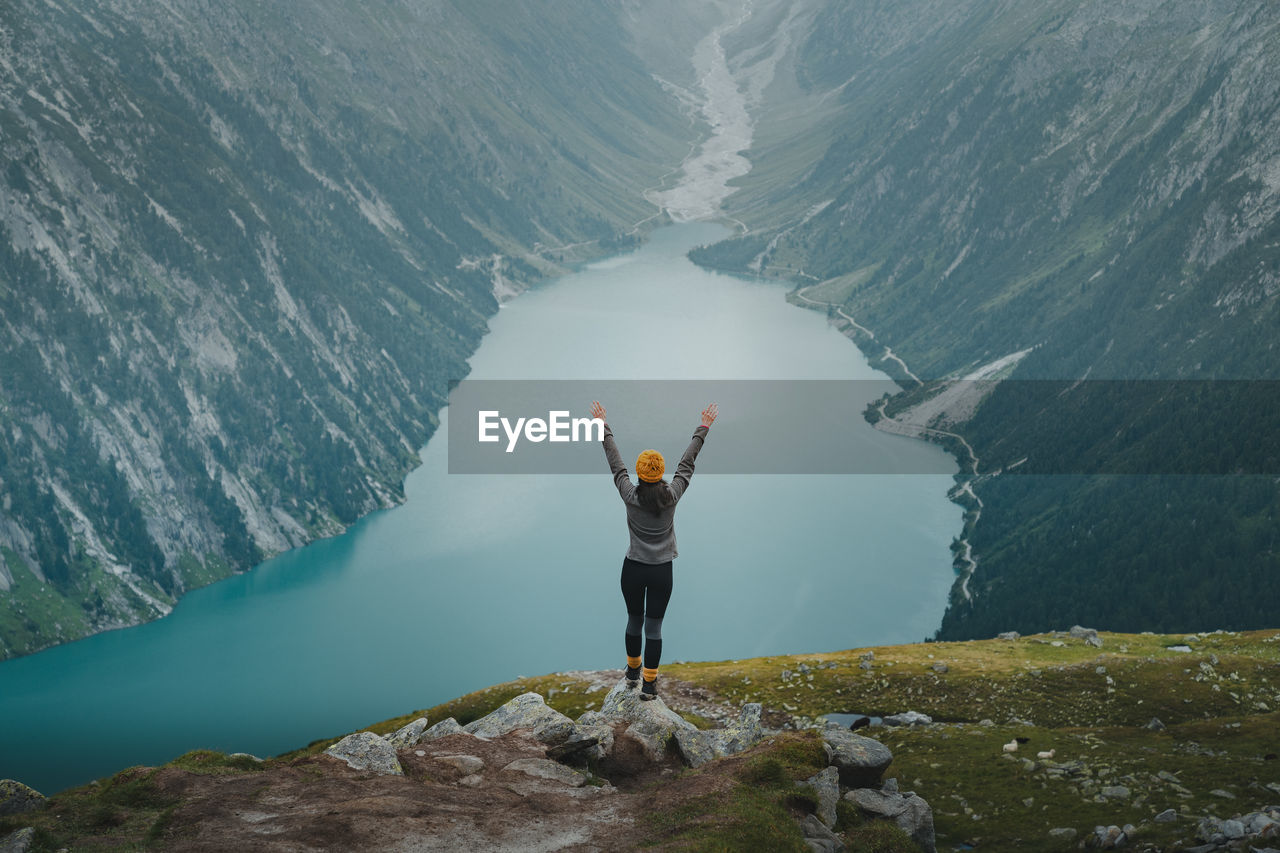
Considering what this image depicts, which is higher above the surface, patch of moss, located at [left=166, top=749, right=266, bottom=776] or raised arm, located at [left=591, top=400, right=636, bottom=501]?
raised arm, located at [left=591, top=400, right=636, bottom=501]

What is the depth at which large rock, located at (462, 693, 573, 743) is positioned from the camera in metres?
39.1

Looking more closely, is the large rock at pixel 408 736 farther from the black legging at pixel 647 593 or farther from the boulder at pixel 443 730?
the black legging at pixel 647 593

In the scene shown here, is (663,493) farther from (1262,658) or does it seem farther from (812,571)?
(812,571)

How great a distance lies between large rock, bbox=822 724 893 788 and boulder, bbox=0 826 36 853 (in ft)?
75.6

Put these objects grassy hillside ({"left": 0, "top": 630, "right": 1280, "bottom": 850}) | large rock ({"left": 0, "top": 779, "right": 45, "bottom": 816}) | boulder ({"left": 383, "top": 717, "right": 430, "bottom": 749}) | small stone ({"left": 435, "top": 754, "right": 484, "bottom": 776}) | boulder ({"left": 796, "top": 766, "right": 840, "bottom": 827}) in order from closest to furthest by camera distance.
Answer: grassy hillside ({"left": 0, "top": 630, "right": 1280, "bottom": 850}) → boulder ({"left": 796, "top": 766, "right": 840, "bottom": 827}) → large rock ({"left": 0, "top": 779, "right": 45, "bottom": 816}) → small stone ({"left": 435, "top": 754, "right": 484, "bottom": 776}) → boulder ({"left": 383, "top": 717, "right": 430, "bottom": 749})

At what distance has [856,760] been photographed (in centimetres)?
3759

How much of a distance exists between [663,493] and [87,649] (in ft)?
534

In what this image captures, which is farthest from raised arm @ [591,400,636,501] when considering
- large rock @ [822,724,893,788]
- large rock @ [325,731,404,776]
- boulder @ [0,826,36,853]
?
boulder @ [0,826,36,853]

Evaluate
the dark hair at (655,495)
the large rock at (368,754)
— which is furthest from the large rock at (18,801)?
the dark hair at (655,495)

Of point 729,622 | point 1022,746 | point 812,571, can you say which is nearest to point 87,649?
point 729,622

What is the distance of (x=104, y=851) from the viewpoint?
28.7 meters

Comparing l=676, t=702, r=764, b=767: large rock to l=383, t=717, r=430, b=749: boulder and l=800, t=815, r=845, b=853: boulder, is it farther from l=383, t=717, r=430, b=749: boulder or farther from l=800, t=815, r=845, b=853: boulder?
l=383, t=717, r=430, b=749: boulder

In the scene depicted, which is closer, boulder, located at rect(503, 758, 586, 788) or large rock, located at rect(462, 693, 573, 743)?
boulder, located at rect(503, 758, 586, 788)

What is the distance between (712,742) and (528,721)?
6908 mm
